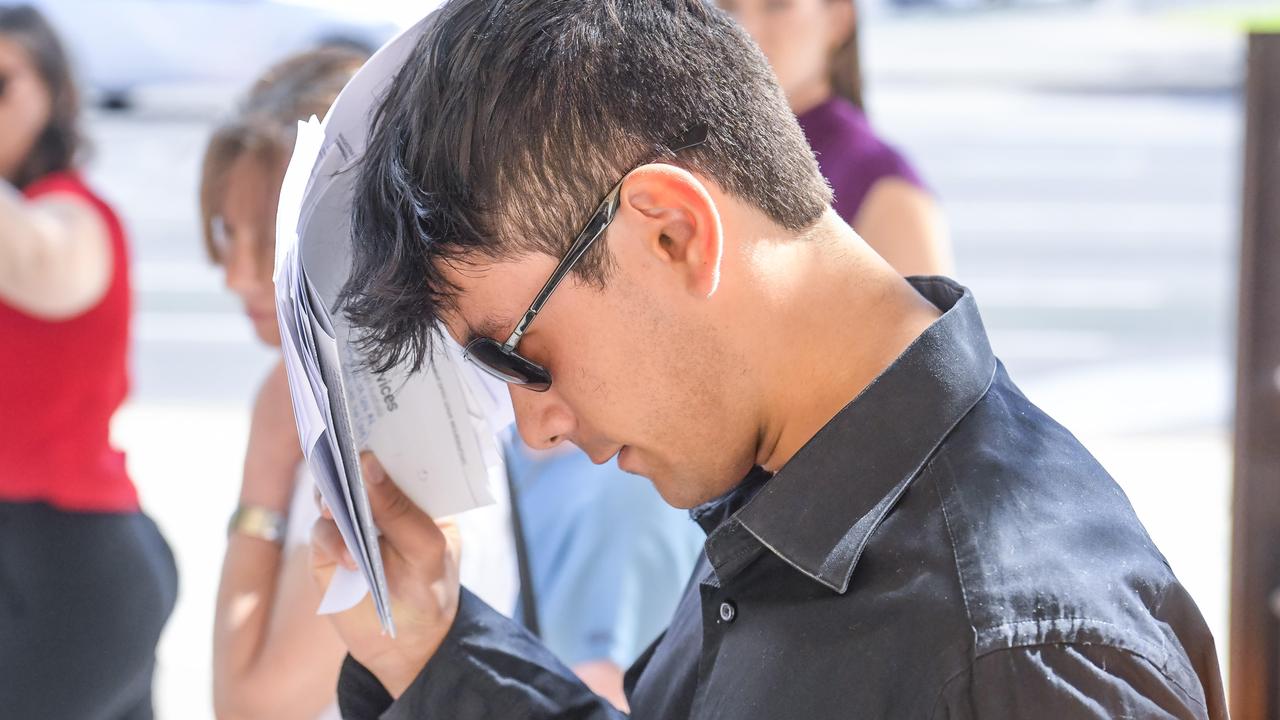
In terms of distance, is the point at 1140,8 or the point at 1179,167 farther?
the point at 1140,8

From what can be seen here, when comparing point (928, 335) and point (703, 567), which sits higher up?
point (928, 335)

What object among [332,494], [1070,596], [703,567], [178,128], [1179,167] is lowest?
[178,128]

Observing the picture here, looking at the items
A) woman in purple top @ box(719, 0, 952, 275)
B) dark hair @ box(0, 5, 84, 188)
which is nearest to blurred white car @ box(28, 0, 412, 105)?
dark hair @ box(0, 5, 84, 188)

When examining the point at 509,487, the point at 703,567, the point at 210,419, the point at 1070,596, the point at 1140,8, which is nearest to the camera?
the point at 1070,596

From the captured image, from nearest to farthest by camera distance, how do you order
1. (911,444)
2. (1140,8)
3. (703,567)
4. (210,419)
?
(911,444), (703,567), (210,419), (1140,8)

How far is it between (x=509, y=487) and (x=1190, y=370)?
460cm

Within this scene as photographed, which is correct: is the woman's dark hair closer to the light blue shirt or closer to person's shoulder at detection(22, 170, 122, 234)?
the light blue shirt

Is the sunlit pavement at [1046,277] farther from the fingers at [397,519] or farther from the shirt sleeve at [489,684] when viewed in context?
the shirt sleeve at [489,684]

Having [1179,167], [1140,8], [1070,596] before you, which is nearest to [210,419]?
[1070,596]

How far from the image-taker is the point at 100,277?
201 centimetres

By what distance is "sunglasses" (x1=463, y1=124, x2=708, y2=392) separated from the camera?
2.91 ft

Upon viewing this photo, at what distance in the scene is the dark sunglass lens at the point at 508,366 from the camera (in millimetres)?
960

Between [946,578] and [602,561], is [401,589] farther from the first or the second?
[602,561]

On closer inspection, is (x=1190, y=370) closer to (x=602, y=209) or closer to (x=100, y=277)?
(x=100, y=277)
